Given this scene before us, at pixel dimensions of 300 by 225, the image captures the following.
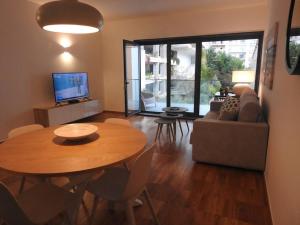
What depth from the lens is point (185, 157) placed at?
323 cm

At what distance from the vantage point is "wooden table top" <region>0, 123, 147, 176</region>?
129 centimetres

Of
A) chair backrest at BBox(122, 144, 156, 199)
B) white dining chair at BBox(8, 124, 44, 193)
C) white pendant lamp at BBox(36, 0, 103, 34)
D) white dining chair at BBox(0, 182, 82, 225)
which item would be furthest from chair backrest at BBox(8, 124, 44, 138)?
chair backrest at BBox(122, 144, 156, 199)

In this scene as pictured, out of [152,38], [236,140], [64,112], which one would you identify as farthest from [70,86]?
[236,140]

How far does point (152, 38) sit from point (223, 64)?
1.92 meters

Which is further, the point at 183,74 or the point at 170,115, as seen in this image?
the point at 183,74

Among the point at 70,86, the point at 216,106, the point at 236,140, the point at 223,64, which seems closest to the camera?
the point at 236,140

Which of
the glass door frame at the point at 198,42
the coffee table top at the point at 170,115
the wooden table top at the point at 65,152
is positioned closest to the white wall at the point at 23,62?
the glass door frame at the point at 198,42

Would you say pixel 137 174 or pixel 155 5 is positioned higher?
pixel 155 5

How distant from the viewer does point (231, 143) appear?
2736mm

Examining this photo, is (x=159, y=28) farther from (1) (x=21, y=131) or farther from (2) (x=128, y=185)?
(2) (x=128, y=185)

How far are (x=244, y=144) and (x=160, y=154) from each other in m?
1.25

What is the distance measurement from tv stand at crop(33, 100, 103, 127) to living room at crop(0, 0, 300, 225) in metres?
0.25

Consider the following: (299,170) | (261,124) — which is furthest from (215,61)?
(299,170)

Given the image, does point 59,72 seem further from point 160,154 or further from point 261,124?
point 261,124
